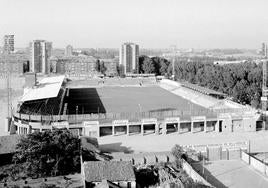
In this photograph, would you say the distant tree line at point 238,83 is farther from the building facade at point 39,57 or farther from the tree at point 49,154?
the building facade at point 39,57

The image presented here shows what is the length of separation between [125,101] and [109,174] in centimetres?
3012

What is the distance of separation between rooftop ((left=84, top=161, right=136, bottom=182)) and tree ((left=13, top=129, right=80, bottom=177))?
198 cm

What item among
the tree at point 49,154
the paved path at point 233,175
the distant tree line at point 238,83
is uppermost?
the distant tree line at point 238,83

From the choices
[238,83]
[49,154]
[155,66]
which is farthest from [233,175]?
[155,66]

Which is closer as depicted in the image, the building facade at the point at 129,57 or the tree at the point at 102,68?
the building facade at the point at 129,57

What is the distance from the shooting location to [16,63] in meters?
106

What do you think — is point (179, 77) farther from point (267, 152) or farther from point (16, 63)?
point (267, 152)

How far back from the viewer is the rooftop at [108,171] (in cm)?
1986

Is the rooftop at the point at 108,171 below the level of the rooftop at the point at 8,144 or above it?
below

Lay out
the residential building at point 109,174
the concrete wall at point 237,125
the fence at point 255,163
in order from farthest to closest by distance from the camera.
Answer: the concrete wall at point 237,125
the fence at point 255,163
the residential building at point 109,174

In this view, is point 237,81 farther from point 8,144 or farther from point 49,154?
point 49,154

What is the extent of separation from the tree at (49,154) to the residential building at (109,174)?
6.18 feet

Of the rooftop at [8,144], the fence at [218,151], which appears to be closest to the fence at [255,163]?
the fence at [218,151]

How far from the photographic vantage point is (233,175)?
2247 cm
